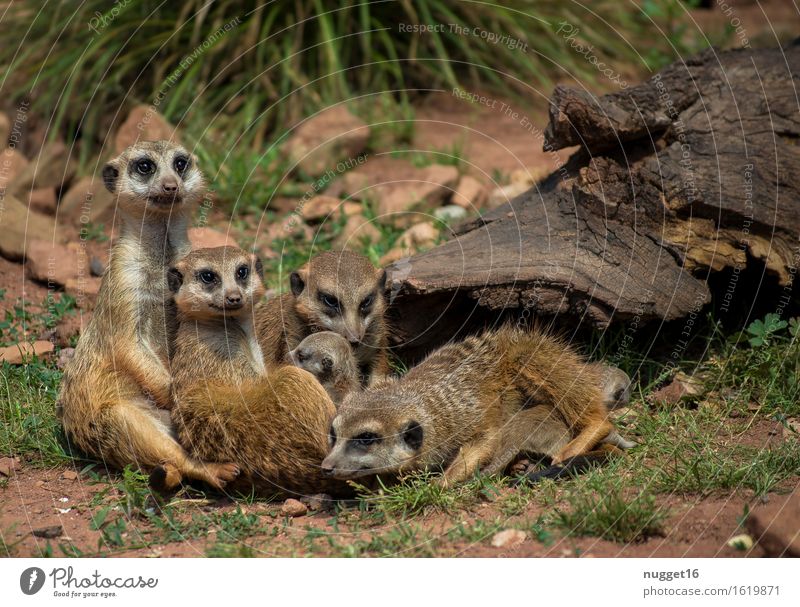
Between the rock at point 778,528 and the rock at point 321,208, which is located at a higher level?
the rock at point 321,208

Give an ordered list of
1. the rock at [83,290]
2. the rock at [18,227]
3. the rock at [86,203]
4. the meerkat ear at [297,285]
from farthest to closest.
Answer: the rock at [86,203], the rock at [18,227], the rock at [83,290], the meerkat ear at [297,285]

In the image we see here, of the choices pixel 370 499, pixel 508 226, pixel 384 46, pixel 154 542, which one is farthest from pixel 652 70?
pixel 154 542

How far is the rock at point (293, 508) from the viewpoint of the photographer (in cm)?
440

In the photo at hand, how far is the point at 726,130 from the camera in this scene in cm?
558

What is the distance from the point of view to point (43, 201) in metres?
8.18

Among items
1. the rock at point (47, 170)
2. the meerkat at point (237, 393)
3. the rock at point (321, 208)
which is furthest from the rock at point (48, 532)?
the rock at point (47, 170)

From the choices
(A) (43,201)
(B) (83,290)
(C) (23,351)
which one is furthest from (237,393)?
(A) (43,201)

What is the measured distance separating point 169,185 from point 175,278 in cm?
54

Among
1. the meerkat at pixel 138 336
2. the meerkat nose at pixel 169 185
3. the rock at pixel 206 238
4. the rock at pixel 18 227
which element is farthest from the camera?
the rock at pixel 18 227

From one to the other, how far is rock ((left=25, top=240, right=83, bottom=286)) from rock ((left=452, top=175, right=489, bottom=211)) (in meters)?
2.98

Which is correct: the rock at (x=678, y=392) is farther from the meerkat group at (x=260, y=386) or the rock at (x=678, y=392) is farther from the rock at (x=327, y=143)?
the rock at (x=327, y=143)

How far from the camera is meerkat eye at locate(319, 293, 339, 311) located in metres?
5.48

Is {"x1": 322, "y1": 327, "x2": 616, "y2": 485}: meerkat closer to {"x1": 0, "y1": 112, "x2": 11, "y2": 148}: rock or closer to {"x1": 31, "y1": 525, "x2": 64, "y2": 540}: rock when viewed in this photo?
{"x1": 31, "y1": 525, "x2": 64, "y2": 540}: rock
